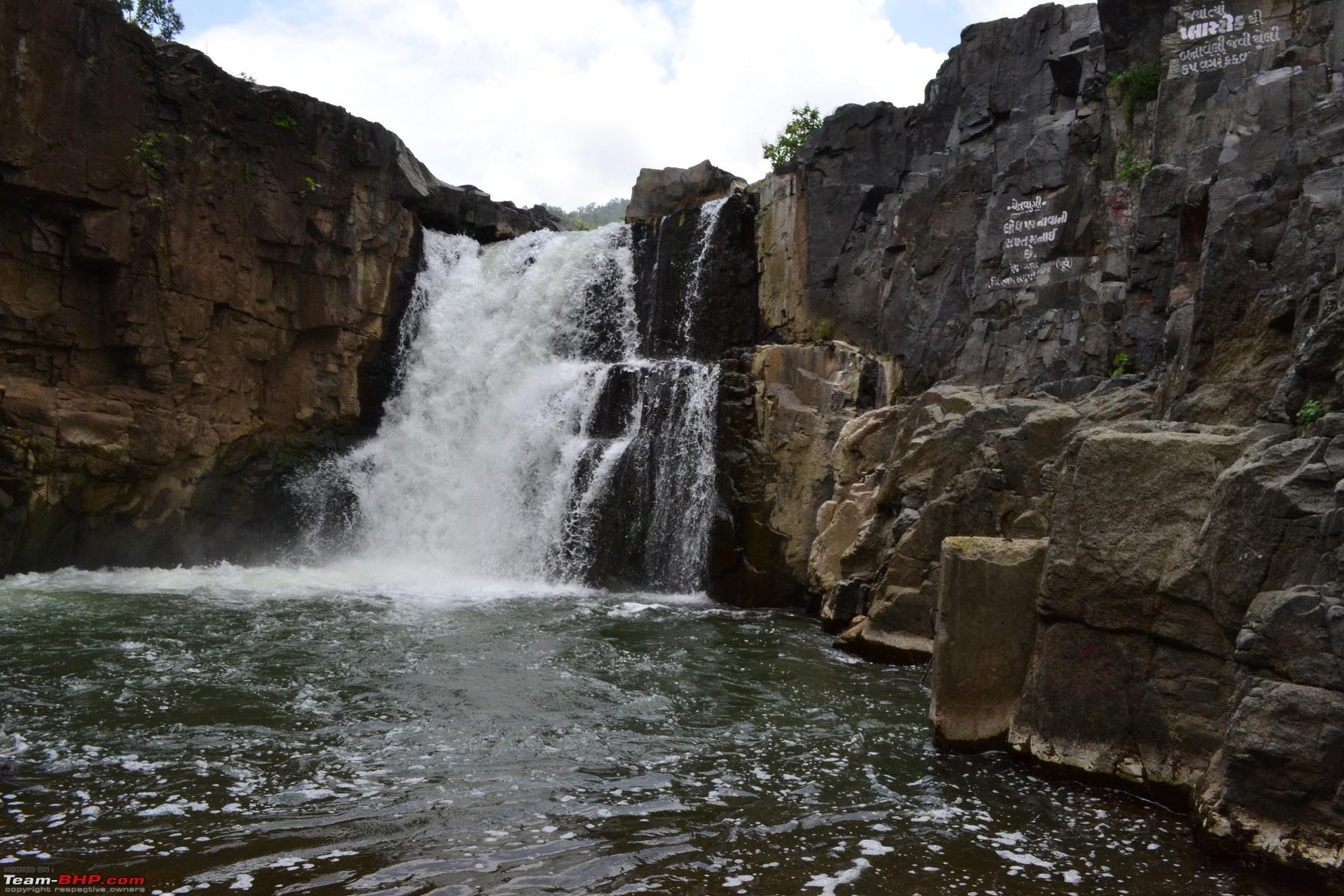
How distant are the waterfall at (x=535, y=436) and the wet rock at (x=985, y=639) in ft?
35.1

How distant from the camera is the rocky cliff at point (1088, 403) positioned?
226 inches

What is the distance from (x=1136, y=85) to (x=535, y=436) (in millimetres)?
12208

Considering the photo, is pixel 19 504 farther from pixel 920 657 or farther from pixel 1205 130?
pixel 1205 130

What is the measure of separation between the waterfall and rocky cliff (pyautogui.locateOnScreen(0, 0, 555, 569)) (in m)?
1.10

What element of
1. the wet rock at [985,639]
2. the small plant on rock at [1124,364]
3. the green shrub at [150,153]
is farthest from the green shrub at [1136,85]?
the green shrub at [150,153]

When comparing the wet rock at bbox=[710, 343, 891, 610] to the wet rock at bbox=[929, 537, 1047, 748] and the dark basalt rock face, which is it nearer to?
the dark basalt rock face

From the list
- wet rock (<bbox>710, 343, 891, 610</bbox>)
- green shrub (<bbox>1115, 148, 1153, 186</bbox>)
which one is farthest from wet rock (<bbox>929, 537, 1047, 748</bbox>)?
wet rock (<bbox>710, 343, 891, 610</bbox>)

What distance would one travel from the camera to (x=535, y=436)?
20562 mm

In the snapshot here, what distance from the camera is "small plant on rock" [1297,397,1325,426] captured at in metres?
6.20

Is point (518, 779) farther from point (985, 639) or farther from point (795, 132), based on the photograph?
point (795, 132)

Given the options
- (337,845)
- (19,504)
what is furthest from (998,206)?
(19,504)

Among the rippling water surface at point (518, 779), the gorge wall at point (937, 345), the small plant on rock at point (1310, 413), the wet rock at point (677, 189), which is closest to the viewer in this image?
the rippling water surface at point (518, 779)

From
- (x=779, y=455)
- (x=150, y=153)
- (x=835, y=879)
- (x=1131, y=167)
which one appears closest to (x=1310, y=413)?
(x=835, y=879)

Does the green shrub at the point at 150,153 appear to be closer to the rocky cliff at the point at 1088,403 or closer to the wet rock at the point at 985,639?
the rocky cliff at the point at 1088,403
